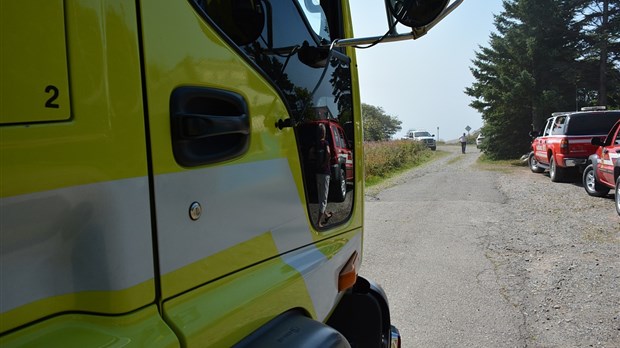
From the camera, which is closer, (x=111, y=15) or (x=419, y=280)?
(x=111, y=15)

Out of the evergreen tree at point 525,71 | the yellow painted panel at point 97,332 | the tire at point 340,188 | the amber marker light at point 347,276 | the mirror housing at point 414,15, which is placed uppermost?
the evergreen tree at point 525,71

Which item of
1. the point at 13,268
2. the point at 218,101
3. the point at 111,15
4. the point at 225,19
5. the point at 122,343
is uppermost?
the point at 225,19

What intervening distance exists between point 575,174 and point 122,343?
610 inches

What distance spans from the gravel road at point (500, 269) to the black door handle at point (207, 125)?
3.07 metres

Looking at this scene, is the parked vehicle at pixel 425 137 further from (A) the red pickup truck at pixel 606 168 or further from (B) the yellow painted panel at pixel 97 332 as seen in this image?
(B) the yellow painted panel at pixel 97 332

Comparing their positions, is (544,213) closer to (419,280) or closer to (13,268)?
(419,280)

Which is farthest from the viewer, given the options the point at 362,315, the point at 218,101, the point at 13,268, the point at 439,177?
the point at 439,177

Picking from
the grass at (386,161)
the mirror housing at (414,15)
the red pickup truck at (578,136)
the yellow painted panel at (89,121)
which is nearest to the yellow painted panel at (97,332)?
the yellow painted panel at (89,121)

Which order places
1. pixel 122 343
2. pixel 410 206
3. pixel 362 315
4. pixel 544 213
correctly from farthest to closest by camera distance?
pixel 410 206, pixel 544 213, pixel 362 315, pixel 122 343

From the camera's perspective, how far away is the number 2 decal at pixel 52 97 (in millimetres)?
872

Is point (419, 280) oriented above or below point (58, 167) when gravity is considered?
below

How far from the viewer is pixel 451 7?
1.56 m

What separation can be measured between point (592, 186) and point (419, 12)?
442 inches

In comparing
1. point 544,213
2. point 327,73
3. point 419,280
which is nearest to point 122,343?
point 327,73
